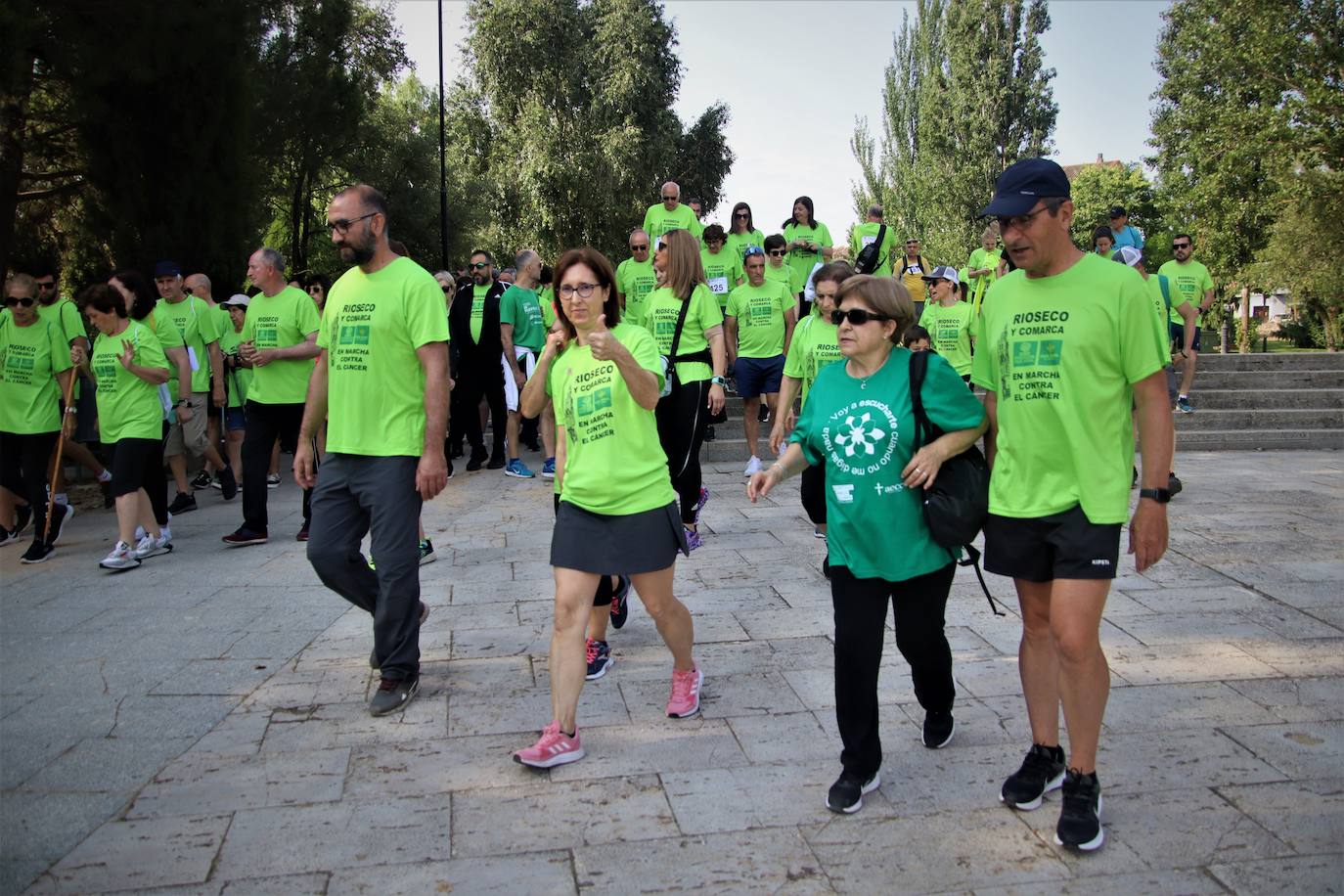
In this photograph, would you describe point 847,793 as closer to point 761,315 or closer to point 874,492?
point 874,492

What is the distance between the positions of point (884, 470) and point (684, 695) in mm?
1451

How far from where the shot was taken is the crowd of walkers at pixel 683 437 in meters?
3.28

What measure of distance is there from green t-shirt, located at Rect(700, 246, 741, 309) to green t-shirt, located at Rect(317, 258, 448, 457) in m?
6.31

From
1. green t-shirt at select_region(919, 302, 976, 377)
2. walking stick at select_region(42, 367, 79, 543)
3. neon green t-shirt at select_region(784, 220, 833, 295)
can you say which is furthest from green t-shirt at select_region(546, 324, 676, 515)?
neon green t-shirt at select_region(784, 220, 833, 295)

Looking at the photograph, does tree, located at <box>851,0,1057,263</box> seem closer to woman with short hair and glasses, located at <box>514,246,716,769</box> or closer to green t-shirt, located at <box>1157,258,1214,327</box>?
green t-shirt, located at <box>1157,258,1214,327</box>

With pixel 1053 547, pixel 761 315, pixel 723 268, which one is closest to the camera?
pixel 1053 547

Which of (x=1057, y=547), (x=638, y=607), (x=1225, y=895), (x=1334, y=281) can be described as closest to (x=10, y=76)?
(x=638, y=607)

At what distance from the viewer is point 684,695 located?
4445 mm

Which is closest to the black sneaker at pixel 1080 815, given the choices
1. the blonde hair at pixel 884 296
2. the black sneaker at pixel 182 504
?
the blonde hair at pixel 884 296

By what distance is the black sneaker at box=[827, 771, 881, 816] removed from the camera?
350 cm

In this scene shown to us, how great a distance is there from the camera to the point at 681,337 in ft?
23.7

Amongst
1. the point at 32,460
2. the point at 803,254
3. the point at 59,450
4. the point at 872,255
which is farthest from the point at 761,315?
the point at 32,460

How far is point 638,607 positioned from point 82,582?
3678 mm

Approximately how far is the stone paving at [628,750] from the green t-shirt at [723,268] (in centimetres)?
473
